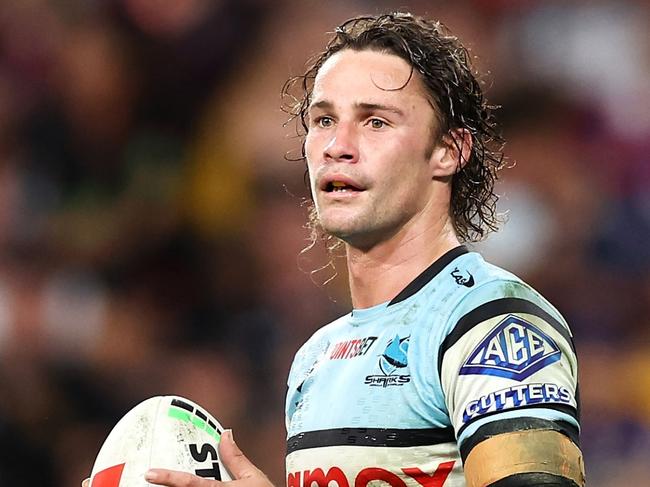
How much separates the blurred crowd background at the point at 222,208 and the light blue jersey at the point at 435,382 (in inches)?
114

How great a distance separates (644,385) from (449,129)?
3434mm

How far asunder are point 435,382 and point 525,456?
351 mm

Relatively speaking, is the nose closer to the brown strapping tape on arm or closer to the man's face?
the man's face

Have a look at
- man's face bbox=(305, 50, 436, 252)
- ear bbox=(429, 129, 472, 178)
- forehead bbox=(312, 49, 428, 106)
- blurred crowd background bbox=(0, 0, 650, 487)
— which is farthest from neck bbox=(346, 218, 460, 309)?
blurred crowd background bbox=(0, 0, 650, 487)

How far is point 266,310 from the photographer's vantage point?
642 cm

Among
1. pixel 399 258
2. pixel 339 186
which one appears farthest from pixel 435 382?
pixel 339 186

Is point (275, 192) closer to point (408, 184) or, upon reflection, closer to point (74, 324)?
point (74, 324)

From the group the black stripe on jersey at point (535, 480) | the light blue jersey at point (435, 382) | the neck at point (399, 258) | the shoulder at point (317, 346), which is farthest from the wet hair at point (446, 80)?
the black stripe on jersey at point (535, 480)

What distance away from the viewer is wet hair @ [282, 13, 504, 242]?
337 centimetres

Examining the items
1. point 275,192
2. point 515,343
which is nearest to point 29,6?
point 275,192

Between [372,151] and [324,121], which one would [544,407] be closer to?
[372,151]

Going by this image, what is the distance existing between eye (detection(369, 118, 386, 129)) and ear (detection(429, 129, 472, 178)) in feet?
0.63

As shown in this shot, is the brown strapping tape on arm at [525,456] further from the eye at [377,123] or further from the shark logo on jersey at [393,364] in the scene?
the eye at [377,123]

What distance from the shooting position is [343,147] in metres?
3.19
